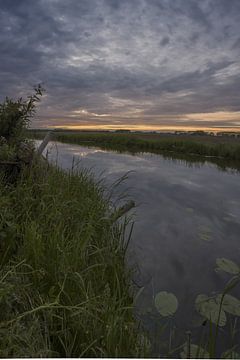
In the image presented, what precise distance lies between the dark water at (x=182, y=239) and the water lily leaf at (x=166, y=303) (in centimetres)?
8

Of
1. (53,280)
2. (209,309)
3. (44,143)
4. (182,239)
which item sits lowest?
(209,309)

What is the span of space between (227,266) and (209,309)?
167cm

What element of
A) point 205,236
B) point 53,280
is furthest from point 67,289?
point 205,236

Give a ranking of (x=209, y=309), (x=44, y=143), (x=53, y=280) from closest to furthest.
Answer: (x=53, y=280) → (x=209, y=309) → (x=44, y=143)

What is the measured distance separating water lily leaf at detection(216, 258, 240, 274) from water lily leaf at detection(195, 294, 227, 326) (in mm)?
1127

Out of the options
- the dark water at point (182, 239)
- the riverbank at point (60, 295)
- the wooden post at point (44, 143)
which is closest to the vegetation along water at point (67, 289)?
the riverbank at point (60, 295)

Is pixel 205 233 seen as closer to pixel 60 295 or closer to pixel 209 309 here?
pixel 209 309

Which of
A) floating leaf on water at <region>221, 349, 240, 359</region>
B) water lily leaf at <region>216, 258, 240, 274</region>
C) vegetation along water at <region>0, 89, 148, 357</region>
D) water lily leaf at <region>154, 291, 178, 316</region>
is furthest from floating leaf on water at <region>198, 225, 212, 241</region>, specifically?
floating leaf on water at <region>221, 349, 240, 359</region>

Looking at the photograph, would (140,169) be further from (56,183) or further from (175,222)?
(56,183)

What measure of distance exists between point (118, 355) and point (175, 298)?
6.92 ft

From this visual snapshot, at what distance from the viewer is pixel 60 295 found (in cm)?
297

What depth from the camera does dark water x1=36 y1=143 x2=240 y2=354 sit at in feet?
14.8

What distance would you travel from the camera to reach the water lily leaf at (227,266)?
521 cm

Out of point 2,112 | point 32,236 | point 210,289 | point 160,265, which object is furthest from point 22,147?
point 210,289
